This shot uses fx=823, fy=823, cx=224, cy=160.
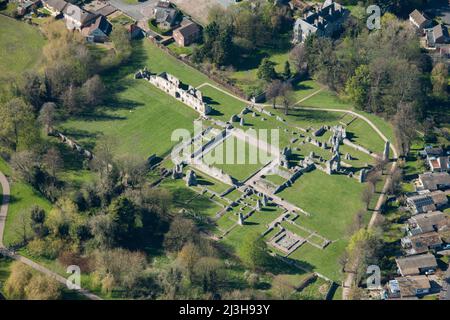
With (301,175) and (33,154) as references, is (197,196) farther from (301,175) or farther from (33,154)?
(33,154)

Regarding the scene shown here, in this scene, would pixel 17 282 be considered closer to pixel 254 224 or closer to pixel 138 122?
pixel 254 224

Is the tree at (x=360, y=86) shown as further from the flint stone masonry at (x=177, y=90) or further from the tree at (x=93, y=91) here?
the tree at (x=93, y=91)

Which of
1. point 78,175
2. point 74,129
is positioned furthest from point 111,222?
point 74,129

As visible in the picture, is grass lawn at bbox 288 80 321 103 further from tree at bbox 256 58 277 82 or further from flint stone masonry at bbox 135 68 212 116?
flint stone masonry at bbox 135 68 212 116

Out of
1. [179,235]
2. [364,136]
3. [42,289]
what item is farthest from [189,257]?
[364,136]

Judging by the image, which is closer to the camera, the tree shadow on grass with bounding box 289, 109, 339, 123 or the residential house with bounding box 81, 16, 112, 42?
the tree shadow on grass with bounding box 289, 109, 339, 123

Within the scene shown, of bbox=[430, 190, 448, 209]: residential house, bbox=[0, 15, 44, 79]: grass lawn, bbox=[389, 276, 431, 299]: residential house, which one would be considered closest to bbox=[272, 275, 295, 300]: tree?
bbox=[389, 276, 431, 299]: residential house
